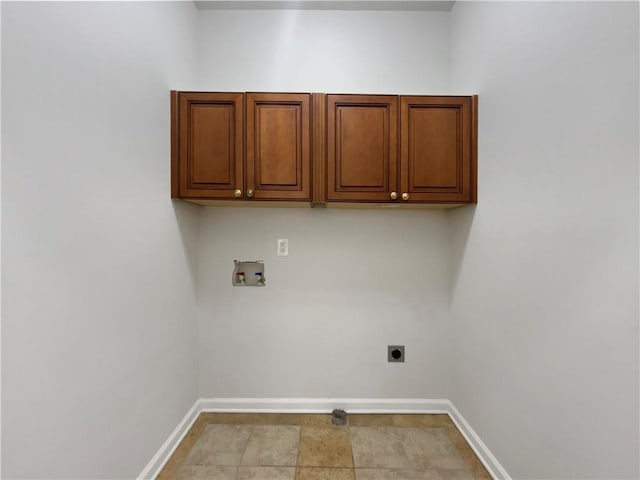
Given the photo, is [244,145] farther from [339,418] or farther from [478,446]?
[478,446]

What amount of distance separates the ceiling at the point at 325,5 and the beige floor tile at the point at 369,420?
299cm

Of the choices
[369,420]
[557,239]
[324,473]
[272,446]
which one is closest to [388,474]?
[324,473]

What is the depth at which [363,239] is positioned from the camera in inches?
84.2

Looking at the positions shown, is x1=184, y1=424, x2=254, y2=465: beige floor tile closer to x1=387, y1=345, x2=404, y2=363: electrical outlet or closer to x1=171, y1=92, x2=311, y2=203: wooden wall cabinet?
x1=387, y1=345, x2=404, y2=363: electrical outlet

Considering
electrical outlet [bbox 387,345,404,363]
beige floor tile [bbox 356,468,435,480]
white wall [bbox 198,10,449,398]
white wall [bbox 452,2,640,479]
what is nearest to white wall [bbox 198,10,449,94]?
white wall [bbox 198,10,449,398]

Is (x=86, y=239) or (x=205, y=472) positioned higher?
(x=86, y=239)

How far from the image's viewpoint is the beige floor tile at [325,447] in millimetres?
1628

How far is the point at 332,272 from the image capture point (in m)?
2.14

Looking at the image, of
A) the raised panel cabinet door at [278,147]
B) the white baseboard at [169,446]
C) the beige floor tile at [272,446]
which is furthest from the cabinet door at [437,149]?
the white baseboard at [169,446]

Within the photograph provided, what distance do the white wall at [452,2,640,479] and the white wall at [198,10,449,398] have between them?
0.41 meters

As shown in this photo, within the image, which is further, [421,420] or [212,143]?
[421,420]

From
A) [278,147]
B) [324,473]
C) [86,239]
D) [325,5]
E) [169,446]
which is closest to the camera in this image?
[86,239]

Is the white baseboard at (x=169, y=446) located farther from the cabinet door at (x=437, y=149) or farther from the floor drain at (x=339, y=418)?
the cabinet door at (x=437, y=149)

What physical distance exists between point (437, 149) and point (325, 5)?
53.9 inches
